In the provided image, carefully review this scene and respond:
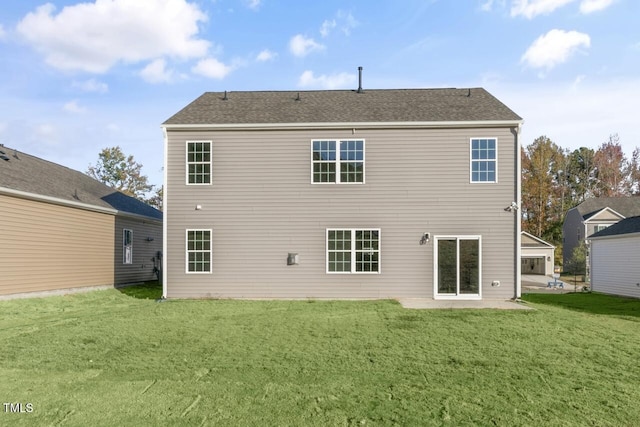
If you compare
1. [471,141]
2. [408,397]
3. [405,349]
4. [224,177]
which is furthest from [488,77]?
[408,397]

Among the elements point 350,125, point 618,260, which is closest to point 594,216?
point 618,260

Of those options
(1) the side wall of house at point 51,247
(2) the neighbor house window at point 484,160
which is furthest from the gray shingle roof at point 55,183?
(2) the neighbor house window at point 484,160

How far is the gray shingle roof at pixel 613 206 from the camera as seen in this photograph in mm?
34844

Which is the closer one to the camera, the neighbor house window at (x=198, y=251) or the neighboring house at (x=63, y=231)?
the neighboring house at (x=63, y=231)

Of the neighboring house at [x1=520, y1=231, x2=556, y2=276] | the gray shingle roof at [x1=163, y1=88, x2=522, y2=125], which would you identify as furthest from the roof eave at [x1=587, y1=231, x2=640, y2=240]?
the neighboring house at [x1=520, y1=231, x2=556, y2=276]

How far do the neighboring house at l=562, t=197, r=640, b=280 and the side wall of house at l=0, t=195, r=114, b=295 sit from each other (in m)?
33.5

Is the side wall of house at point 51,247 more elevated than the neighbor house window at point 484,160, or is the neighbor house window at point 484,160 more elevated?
the neighbor house window at point 484,160

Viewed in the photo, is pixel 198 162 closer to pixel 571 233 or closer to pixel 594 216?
pixel 594 216

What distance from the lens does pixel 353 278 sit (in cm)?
1272

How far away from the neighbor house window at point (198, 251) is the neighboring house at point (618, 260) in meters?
16.2

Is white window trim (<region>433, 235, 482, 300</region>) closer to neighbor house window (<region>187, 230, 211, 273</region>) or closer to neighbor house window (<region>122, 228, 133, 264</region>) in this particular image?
neighbor house window (<region>187, 230, 211, 273</region>)

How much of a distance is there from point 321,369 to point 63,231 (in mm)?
12498

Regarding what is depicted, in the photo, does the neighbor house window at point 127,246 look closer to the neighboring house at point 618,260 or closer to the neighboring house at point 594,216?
the neighboring house at point 618,260

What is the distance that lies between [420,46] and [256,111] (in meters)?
6.30
